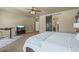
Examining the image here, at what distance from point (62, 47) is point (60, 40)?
247mm

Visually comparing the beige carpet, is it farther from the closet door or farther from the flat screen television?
the closet door

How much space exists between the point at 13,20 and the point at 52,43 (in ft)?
2.62

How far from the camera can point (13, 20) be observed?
6.19 feet

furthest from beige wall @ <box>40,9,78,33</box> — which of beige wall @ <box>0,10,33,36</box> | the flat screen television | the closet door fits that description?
the flat screen television

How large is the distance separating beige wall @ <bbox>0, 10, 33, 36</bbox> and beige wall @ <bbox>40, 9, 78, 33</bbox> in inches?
8.9

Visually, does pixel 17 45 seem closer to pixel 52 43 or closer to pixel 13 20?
pixel 13 20

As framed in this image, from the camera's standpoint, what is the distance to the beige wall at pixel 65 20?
1.88m

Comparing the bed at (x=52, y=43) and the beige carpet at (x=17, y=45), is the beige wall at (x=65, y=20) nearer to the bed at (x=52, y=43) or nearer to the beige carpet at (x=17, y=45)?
the bed at (x=52, y=43)

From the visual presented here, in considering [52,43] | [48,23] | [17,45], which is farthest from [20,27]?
[52,43]

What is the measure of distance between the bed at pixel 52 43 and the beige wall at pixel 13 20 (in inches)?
10.2

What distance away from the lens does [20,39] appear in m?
1.89

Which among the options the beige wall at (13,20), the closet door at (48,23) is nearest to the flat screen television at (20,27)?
the beige wall at (13,20)

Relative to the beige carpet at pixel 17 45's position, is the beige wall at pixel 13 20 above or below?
above
